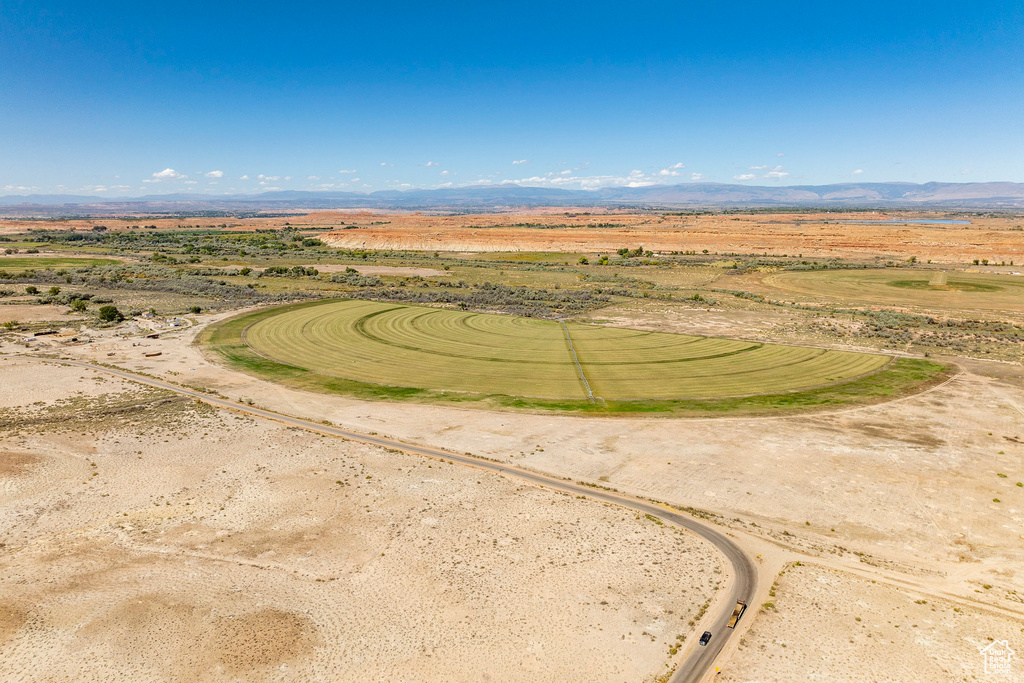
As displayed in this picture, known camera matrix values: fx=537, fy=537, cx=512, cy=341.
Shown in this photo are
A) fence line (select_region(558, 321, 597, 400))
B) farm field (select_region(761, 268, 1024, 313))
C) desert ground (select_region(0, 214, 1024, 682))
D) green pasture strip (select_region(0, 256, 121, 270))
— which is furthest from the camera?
green pasture strip (select_region(0, 256, 121, 270))

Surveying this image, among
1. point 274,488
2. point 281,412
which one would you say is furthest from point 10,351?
point 274,488

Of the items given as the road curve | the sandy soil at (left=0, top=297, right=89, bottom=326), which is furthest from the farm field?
the sandy soil at (left=0, top=297, right=89, bottom=326)

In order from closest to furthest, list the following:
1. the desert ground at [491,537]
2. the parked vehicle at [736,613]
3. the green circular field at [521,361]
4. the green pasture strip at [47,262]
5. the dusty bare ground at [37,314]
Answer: the desert ground at [491,537]
the parked vehicle at [736,613]
the green circular field at [521,361]
the dusty bare ground at [37,314]
the green pasture strip at [47,262]

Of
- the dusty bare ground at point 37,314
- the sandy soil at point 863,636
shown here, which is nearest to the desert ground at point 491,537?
the sandy soil at point 863,636

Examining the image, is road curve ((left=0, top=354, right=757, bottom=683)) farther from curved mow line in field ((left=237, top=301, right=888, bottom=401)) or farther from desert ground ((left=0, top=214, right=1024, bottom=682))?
curved mow line in field ((left=237, top=301, right=888, bottom=401))

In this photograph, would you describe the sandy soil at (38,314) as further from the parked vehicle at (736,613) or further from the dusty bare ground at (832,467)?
the parked vehicle at (736,613)
